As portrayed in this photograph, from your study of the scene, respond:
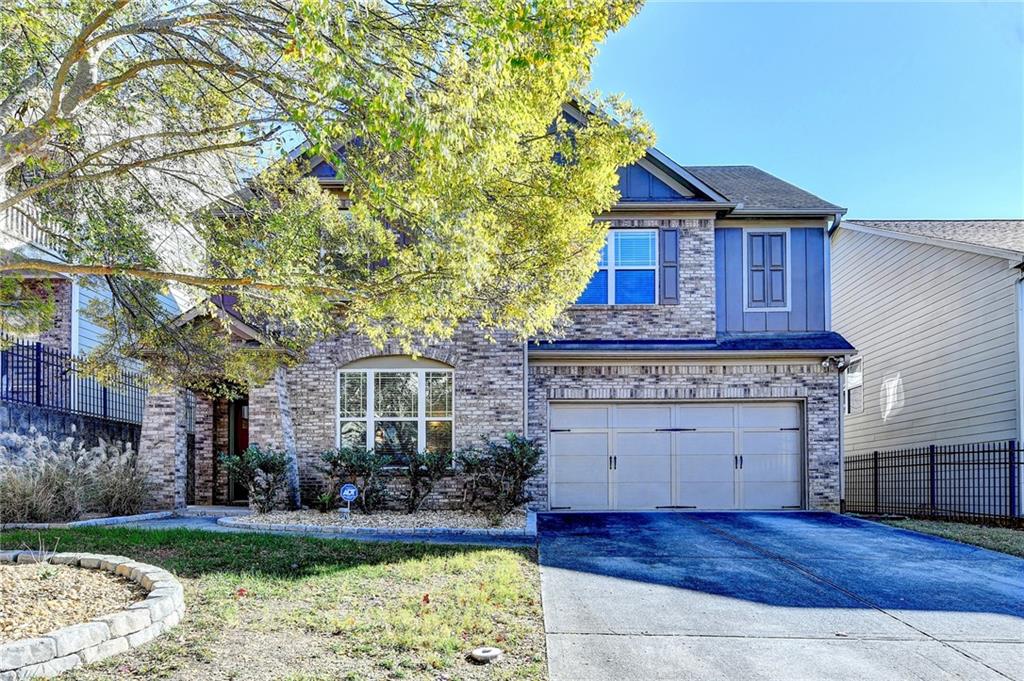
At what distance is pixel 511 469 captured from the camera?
12602mm

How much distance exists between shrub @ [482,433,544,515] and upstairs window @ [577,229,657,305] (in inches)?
140

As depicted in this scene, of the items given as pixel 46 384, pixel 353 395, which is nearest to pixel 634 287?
pixel 353 395

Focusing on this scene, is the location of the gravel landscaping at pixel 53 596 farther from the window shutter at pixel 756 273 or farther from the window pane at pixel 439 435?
the window shutter at pixel 756 273

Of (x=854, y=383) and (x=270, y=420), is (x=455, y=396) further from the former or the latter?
(x=854, y=383)

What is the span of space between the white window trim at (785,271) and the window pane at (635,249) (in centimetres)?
185

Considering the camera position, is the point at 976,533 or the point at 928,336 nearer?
the point at 976,533

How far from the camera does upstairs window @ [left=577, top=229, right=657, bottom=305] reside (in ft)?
49.3

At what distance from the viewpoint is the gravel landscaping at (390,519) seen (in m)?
11.3

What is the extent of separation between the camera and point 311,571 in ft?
24.5

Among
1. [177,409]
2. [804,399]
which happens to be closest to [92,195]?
[177,409]

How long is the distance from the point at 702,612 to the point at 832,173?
17402 millimetres

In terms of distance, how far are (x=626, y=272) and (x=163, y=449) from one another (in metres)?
8.82

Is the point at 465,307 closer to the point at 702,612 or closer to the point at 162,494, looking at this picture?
the point at 702,612

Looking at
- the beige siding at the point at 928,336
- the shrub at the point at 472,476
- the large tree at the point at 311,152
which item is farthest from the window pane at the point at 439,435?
the beige siding at the point at 928,336
